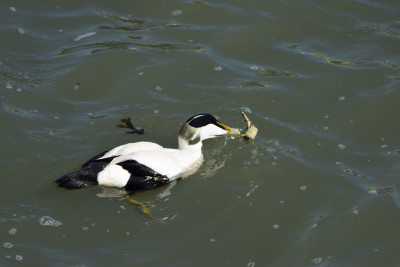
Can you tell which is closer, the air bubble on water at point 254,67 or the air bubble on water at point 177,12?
the air bubble on water at point 254,67

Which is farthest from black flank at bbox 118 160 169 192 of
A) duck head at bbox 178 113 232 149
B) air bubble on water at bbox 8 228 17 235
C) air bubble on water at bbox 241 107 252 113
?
air bubble on water at bbox 241 107 252 113

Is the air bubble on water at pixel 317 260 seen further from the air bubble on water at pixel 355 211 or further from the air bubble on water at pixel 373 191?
the air bubble on water at pixel 373 191

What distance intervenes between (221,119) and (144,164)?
136 centimetres

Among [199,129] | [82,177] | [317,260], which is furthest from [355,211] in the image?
[82,177]

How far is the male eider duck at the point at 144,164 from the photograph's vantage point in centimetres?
560

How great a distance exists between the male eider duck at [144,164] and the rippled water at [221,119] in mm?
135

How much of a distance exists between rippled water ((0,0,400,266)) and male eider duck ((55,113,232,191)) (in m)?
0.13

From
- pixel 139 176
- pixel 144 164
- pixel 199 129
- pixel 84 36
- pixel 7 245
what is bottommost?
pixel 7 245

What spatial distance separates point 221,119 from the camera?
22.1 feet

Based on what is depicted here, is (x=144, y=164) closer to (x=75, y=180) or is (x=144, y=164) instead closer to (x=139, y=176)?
(x=139, y=176)

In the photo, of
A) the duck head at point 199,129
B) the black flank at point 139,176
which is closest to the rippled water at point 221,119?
the black flank at point 139,176

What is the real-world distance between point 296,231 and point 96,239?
67.0 inches

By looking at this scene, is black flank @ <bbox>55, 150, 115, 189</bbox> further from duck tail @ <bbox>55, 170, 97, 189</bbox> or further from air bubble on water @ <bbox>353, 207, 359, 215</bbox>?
air bubble on water @ <bbox>353, 207, 359, 215</bbox>

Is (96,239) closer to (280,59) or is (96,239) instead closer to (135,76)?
(135,76)
